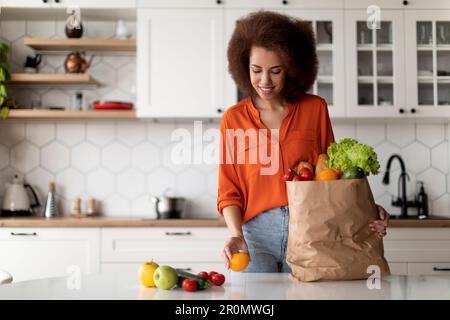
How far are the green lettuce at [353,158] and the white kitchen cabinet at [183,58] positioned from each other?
1.82m

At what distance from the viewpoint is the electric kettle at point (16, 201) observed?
3.34m

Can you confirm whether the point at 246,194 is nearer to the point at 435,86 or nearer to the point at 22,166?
the point at 435,86

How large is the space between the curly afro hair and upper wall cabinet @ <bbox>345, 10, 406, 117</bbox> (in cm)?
144

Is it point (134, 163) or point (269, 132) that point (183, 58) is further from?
point (269, 132)

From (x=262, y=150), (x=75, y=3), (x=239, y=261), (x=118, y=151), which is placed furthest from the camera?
(x=118, y=151)

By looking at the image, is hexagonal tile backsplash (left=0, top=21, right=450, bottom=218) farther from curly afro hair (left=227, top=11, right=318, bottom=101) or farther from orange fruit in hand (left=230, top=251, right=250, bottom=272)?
orange fruit in hand (left=230, top=251, right=250, bottom=272)

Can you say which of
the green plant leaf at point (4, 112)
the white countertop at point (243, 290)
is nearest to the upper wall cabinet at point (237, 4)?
the green plant leaf at point (4, 112)

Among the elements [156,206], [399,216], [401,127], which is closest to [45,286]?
[156,206]

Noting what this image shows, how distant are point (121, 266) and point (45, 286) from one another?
1.66 meters

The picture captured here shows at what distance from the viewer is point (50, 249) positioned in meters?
2.99

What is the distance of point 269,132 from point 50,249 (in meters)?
1.70

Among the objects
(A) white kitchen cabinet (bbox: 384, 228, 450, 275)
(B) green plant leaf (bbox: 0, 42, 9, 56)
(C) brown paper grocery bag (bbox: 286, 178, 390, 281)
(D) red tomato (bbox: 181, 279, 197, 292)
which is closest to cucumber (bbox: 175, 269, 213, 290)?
(D) red tomato (bbox: 181, 279, 197, 292)

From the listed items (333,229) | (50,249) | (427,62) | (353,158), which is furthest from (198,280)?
(427,62)
